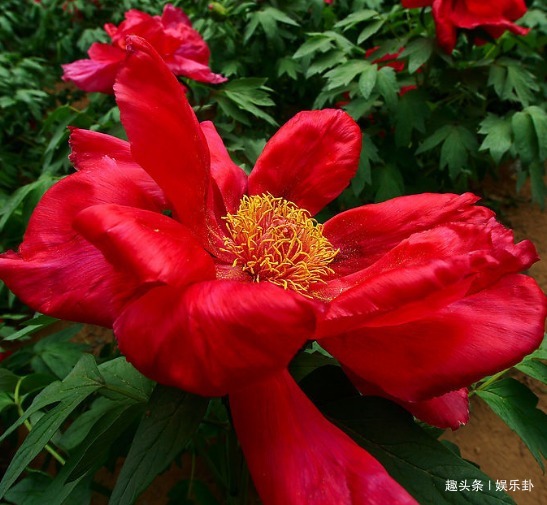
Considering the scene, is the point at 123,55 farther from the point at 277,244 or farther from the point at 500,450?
the point at 500,450

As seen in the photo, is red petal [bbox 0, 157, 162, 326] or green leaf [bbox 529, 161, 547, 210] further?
green leaf [bbox 529, 161, 547, 210]

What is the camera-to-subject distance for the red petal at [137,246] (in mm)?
349

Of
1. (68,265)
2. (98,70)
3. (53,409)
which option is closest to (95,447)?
(53,409)

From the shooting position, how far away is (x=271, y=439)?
1.33ft

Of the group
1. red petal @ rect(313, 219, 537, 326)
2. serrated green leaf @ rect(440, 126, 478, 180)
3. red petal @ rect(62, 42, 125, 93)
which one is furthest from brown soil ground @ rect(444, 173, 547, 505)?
red petal @ rect(62, 42, 125, 93)

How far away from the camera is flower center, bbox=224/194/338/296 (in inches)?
21.5

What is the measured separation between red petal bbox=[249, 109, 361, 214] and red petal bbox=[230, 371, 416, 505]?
0.87 feet

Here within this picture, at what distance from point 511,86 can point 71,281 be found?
1.27m

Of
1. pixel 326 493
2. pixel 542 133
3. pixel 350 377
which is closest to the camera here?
pixel 326 493

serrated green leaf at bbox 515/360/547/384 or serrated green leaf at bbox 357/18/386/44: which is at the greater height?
serrated green leaf at bbox 357/18/386/44

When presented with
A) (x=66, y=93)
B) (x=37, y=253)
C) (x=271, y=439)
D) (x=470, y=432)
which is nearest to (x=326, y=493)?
(x=271, y=439)

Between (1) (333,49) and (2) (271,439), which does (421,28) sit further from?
(2) (271,439)

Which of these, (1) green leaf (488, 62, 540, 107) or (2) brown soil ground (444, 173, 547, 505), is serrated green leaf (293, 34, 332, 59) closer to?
(1) green leaf (488, 62, 540, 107)

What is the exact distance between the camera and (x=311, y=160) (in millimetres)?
620
